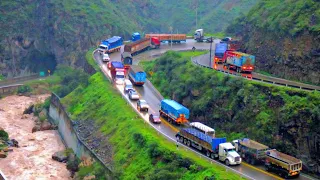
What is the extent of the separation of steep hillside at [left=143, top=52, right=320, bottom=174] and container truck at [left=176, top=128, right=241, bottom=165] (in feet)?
13.5

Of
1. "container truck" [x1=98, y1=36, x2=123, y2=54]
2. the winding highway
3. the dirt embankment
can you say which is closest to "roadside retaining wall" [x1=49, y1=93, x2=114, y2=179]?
the dirt embankment

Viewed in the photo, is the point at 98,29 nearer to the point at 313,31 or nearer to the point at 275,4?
the point at 275,4

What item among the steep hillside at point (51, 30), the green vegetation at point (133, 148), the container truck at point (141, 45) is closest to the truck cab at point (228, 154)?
the green vegetation at point (133, 148)

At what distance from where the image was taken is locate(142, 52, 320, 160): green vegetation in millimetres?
47406

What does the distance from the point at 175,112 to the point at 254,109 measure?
10.3 m

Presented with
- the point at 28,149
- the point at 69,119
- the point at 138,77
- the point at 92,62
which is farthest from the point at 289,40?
the point at 92,62

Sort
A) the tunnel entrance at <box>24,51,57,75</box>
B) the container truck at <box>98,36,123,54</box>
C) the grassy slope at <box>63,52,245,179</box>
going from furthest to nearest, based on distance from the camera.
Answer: the tunnel entrance at <box>24,51,57,75</box>, the container truck at <box>98,36,123,54</box>, the grassy slope at <box>63,52,245,179</box>

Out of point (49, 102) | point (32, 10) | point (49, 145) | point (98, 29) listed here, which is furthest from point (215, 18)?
point (49, 145)

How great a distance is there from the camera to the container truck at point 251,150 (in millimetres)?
47250

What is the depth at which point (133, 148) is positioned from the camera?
54.9 m

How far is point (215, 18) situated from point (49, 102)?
236ft

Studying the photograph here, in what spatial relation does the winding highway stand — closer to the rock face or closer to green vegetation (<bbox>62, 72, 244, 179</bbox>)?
green vegetation (<bbox>62, 72, 244, 179</bbox>)

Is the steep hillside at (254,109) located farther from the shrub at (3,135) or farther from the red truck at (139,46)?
the red truck at (139,46)

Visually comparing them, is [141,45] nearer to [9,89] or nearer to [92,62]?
[92,62]
